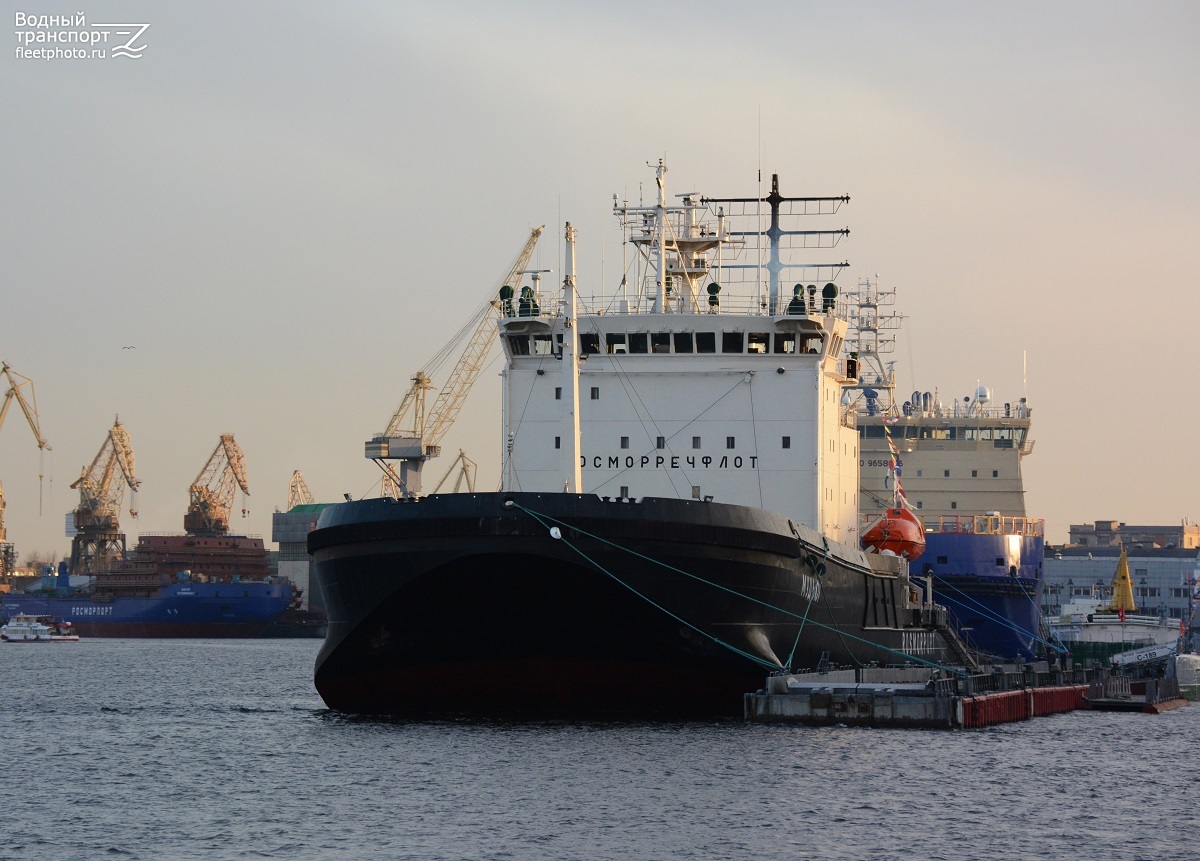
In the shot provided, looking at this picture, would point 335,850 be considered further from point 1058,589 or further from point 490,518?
point 1058,589

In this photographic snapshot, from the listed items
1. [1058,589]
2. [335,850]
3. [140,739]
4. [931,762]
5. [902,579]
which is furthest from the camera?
[1058,589]

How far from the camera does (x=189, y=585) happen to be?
497 ft

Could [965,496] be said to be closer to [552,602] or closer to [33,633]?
[552,602]

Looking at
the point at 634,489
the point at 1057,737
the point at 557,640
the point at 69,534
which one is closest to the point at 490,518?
the point at 557,640

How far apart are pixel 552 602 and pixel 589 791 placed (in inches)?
265

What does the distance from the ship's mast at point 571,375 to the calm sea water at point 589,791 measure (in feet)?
16.7

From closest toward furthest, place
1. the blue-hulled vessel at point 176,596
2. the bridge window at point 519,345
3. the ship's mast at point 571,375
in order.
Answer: the ship's mast at point 571,375
the bridge window at point 519,345
the blue-hulled vessel at point 176,596

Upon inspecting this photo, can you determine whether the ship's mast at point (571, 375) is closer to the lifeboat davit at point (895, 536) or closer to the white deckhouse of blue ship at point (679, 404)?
the white deckhouse of blue ship at point (679, 404)

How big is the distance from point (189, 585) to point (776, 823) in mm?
133597

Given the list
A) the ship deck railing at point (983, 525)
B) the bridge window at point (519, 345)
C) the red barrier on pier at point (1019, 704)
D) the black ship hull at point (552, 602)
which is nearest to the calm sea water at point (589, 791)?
the red barrier on pier at point (1019, 704)

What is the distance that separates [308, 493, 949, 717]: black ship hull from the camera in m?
31.9

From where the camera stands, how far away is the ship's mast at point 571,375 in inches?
1345

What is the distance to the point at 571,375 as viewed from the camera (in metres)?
34.9

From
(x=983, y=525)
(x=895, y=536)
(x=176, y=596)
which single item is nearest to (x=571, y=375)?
(x=895, y=536)
